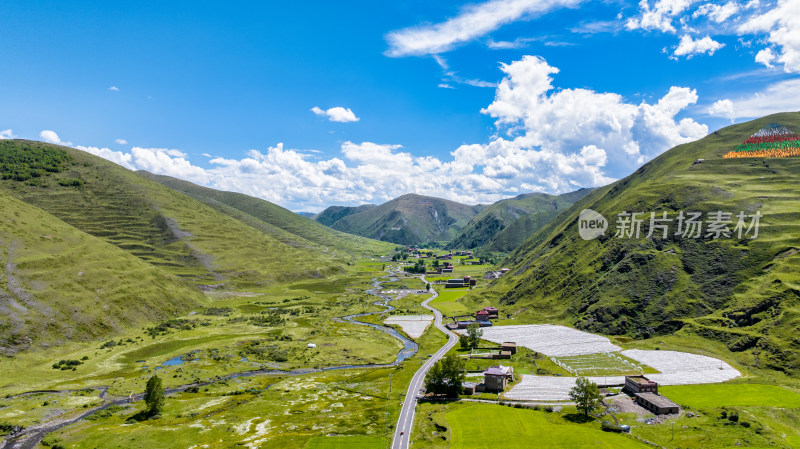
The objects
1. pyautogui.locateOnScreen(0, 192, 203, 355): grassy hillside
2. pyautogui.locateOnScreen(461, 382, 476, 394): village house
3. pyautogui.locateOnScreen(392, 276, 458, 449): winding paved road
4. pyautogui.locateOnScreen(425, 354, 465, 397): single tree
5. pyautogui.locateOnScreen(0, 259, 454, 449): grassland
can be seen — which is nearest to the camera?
pyautogui.locateOnScreen(392, 276, 458, 449): winding paved road

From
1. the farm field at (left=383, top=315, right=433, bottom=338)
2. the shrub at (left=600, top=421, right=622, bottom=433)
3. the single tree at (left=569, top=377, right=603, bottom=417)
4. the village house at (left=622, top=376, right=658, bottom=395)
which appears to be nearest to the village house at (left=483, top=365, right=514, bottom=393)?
the single tree at (left=569, top=377, right=603, bottom=417)

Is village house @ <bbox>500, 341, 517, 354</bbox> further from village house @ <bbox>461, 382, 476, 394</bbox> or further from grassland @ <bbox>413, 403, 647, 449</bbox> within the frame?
grassland @ <bbox>413, 403, 647, 449</bbox>

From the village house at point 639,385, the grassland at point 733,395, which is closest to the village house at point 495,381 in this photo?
the village house at point 639,385

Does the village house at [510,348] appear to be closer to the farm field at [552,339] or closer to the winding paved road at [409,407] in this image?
the farm field at [552,339]

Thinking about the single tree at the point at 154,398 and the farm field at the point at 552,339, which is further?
the farm field at the point at 552,339

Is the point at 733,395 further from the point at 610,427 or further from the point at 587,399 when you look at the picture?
the point at 587,399

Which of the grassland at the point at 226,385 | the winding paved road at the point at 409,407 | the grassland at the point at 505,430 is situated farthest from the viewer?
the grassland at the point at 226,385

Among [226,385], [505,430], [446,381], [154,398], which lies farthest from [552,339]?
[154,398]

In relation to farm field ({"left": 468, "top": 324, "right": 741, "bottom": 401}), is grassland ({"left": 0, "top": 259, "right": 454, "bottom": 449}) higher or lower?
lower
